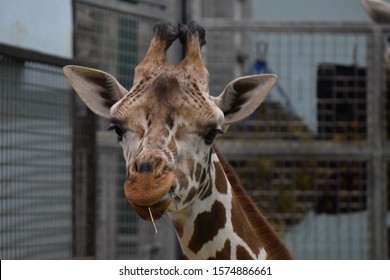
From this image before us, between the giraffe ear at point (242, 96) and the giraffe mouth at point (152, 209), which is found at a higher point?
the giraffe ear at point (242, 96)

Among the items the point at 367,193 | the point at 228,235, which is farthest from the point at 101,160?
the point at 228,235

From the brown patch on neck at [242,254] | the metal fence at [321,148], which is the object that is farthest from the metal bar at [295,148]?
the brown patch on neck at [242,254]

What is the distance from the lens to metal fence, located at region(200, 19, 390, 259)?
11.8 meters

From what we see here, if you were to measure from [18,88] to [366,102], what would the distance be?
4.11m

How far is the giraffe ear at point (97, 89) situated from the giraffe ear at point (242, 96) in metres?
0.51

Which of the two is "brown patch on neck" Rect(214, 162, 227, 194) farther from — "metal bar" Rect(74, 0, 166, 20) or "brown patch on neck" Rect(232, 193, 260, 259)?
"metal bar" Rect(74, 0, 166, 20)

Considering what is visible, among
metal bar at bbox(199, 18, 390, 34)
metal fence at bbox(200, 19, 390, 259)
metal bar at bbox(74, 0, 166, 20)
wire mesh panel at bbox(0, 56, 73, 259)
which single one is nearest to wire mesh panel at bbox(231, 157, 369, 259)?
metal fence at bbox(200, 19, 390, 259)

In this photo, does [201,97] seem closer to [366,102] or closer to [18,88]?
[18,88]

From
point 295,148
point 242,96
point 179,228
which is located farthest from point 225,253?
point 295,148

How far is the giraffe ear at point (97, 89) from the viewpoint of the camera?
6.07 meters

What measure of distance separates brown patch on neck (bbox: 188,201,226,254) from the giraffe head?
0.11m

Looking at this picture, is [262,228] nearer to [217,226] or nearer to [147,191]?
[217,226]

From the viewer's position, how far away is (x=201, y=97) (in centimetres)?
568

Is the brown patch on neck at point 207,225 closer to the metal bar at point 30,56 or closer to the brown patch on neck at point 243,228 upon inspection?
the brown patch on neck at point 243,228
